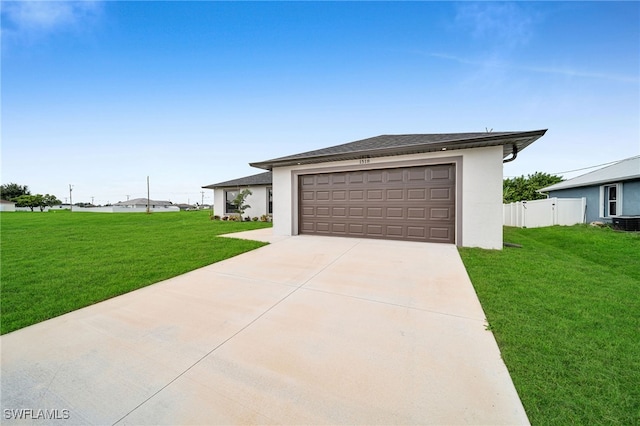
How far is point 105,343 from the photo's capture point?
2.32 m

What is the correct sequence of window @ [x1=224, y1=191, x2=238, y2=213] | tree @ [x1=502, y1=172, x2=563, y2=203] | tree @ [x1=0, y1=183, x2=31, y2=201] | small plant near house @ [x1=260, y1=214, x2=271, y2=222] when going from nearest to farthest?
small plant near house @ [x1=260, y1=214, x2=271, y2=222], window @ [x1=224, y1=191, x2=238, y2=213], tree @ [x1=502, y1=172, x2=563, y2=203], tree @ [x1=0, y1=183, x2=31, y2=201]

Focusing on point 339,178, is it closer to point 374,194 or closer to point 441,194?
point 374,194

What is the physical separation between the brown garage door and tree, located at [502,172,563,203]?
21063 millimetres

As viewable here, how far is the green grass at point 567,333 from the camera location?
1.53m

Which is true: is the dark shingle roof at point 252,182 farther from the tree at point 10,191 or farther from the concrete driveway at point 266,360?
the tree at point 10,191

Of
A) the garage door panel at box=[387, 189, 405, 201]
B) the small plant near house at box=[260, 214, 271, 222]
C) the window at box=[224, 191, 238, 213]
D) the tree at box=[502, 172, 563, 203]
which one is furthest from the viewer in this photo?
the tree at box=[502, 172, 563, 203]

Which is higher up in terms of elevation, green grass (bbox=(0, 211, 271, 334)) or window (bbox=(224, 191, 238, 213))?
window (bbox=(224, 191, 238, 213))

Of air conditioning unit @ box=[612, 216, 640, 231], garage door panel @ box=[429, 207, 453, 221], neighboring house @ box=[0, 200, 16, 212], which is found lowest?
air conditioning unit @ box=[612, 216, 640, 231]

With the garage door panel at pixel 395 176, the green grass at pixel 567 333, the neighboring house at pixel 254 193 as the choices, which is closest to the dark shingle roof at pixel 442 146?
the garage door panel at pixel 395 176

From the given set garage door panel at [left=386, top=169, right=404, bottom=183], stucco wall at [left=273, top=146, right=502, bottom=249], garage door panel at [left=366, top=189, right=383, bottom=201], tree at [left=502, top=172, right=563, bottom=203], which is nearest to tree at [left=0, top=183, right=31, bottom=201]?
garage door panel at [left=366, top=189, right=383, bottom=201]

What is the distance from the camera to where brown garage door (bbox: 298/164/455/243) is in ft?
22.9

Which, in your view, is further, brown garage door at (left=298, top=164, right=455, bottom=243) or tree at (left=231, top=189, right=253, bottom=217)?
tree at (left=231, top=189, right=253, bottom=217)

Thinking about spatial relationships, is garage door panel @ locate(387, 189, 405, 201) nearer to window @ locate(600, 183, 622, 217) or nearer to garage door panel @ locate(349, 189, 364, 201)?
garage door panel @ locate(349, 189, 364, 201)

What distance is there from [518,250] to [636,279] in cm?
206
